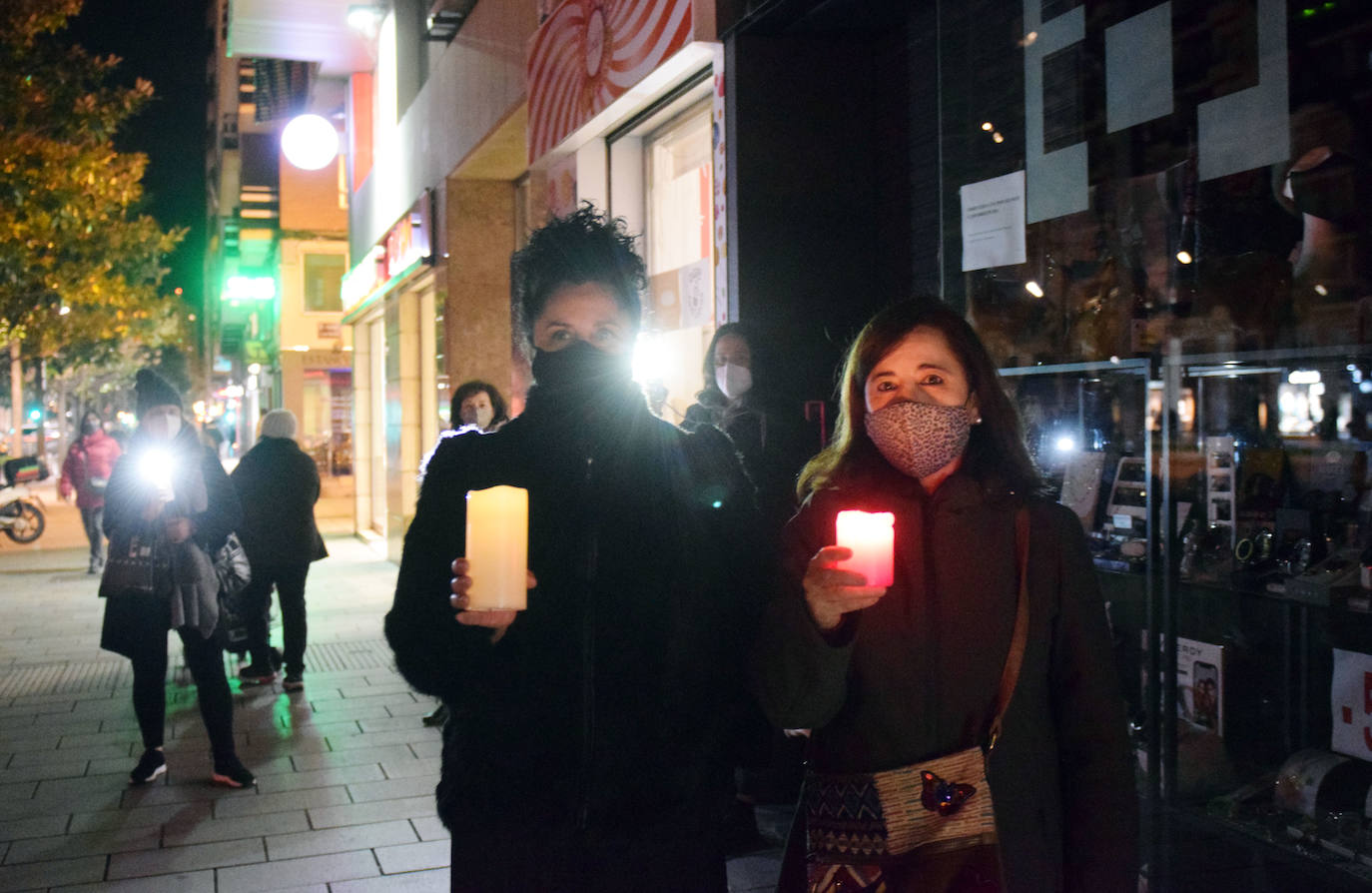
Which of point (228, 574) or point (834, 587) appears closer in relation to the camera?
point (834, 587)

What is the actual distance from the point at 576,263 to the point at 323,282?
32065 millimetres

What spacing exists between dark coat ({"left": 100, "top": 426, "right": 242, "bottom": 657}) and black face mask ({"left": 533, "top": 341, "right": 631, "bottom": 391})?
4.52 meters

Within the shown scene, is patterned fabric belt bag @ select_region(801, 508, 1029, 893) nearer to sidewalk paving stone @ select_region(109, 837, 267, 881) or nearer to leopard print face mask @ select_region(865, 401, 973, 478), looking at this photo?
leopard print face mask @ select_region(865, 401, 973, 478)

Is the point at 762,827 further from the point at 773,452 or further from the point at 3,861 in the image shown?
the point at 3,861

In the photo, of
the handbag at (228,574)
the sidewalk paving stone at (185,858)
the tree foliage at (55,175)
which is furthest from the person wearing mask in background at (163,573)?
the tree foliage at (55,175)

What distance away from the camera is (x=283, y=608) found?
8969 mm

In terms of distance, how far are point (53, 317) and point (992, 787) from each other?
82.3ft

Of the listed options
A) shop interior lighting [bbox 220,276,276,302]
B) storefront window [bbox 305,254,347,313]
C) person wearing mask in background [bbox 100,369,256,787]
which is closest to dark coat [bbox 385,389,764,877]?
person wearing mask in background [bbox 100,369,256,787]

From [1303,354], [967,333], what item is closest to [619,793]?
[967,333]

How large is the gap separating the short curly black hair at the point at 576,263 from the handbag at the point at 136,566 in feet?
14.3

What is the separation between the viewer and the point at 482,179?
13.4m

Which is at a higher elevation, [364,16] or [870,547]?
[364,16]

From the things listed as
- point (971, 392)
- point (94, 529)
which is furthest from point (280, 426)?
point (94, 529)

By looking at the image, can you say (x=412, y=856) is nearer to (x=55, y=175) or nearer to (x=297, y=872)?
(x=297, y=872)
